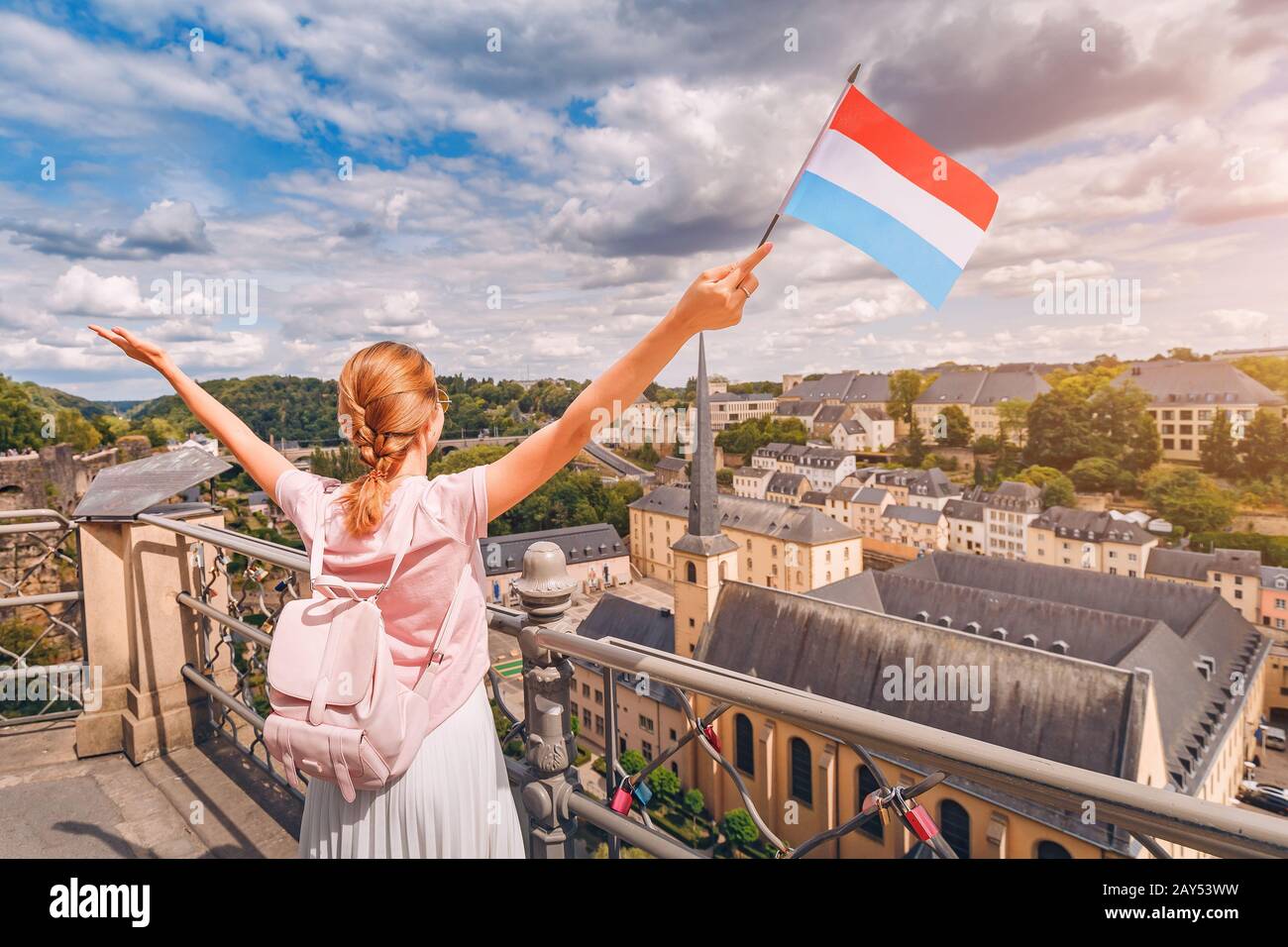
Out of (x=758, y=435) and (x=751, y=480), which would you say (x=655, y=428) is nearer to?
→ (x=758, y=435)

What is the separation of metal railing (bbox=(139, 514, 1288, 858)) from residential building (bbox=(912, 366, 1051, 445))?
107 m

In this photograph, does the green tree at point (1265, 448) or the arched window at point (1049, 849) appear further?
the green tree at point (1265, 448)

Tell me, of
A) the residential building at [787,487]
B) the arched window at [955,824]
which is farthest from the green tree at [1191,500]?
the arched window at [955,824]

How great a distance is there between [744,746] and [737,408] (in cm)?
9686

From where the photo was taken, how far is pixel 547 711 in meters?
2.64

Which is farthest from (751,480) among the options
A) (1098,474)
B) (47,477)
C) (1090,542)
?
(47,477)

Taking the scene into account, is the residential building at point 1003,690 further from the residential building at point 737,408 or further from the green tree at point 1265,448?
the residential building at point 737,408

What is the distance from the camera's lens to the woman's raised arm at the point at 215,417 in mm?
2182

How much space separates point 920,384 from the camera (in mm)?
112812

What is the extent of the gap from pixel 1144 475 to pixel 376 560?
97904 mm

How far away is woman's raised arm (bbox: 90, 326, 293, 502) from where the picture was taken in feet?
7.16

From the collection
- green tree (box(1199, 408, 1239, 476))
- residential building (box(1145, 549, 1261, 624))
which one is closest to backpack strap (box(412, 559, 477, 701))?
residential building (box(1145, 549, 1261, 624))

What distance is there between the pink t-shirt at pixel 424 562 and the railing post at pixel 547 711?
22.8 inches
